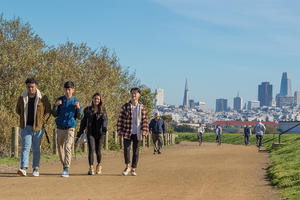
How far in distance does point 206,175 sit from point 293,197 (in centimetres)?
372

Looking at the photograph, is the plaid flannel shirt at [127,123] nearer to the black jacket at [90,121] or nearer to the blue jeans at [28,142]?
the black jacket at [90,121]

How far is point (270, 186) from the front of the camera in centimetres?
1022

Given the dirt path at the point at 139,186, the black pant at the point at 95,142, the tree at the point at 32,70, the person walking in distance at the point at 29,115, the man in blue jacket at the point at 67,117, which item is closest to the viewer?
the dirt path at the point at 139,186

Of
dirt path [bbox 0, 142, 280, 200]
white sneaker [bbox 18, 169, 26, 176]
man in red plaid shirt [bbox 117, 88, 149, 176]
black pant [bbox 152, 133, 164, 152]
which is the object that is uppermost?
man in red plaid shirt [bbox 117, 88, 149, 176]

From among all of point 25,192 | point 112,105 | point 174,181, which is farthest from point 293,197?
point 112,105

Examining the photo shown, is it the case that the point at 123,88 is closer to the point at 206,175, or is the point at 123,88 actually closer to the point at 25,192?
the point at 206,175

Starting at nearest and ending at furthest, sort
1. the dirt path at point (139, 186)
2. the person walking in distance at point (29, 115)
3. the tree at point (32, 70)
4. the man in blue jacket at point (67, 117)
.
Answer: the dirt path at point (139, 186), the person walking in distance at point (29, 115), the man in blue jacket at point (67, 117), the tree at point (32, 70)

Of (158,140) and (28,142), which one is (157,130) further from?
(28,142)

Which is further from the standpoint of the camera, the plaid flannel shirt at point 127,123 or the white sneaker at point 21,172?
the plaid flannel shirt at point 127,123

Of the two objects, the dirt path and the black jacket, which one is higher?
the black jacket

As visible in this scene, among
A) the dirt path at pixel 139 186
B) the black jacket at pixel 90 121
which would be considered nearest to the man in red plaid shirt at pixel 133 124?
the black jacket at pixel 90 121

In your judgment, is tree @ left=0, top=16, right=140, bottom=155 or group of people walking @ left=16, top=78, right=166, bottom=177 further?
tree @ left=0, top=16, right=140, bottom=155

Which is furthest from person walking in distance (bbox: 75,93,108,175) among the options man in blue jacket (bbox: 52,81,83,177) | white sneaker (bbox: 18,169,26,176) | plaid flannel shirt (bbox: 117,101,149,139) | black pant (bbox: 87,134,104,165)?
white sneaker (bbox: 18,169,26,176)

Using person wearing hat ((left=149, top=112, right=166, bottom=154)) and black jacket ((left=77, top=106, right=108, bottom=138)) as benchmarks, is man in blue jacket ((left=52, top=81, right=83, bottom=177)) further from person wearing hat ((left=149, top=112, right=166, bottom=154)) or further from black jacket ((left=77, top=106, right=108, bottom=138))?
person wearing hat ((left=149, top=112, right=166, bottom=154))
